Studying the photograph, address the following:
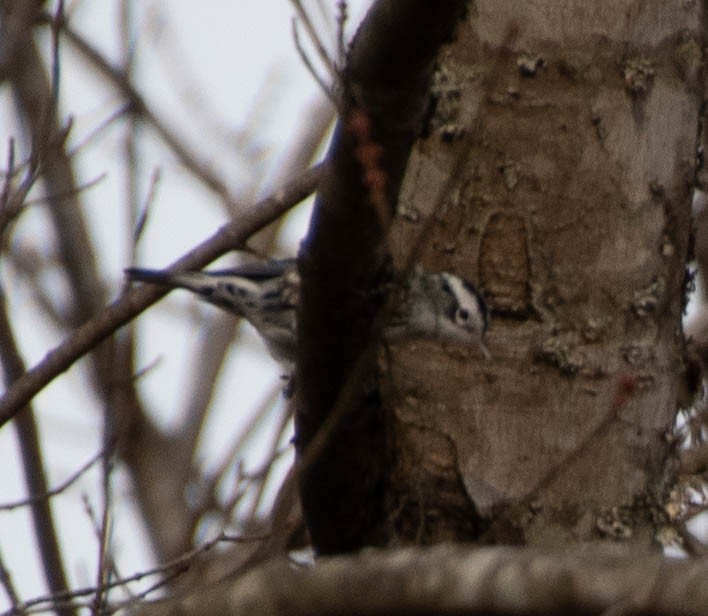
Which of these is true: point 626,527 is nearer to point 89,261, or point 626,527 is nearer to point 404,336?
point 404,336

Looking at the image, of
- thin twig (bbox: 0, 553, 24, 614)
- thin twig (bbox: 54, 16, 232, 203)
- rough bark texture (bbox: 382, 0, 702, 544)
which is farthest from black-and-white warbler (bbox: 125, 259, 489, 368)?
thin twig (bbox: 54, 16, 232, 203)

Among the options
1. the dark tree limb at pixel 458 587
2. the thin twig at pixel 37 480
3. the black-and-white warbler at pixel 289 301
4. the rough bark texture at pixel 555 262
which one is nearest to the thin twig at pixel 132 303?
the black-and-white warbler at pixel 289 301

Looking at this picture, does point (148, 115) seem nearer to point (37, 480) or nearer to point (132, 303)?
point (37, 480)

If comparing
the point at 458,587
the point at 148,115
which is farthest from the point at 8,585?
the point at 148,115

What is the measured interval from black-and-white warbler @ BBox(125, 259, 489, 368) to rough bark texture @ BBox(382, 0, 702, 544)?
44 millimetres

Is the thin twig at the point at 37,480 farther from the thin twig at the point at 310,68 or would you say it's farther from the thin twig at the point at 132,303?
the thin twig at the point at 310,68

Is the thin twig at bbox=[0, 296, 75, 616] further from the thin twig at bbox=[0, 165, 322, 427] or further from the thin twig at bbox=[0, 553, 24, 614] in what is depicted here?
the thin twig at bbox=[0, 553, 24, 614]

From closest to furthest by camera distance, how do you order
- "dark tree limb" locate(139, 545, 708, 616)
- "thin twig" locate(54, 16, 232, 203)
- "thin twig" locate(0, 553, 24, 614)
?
"dark tree limb" locate(139, 545, 708, 616), "thin twig" locate(0, 553, 24, 614), "thin twig" locate(54, 16, 232, 203)

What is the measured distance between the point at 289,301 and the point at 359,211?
154cm

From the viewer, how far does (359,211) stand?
6.96 ft

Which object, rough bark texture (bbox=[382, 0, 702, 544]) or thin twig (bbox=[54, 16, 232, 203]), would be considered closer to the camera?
rough bark texture (bbox=[382, 0, 702, 544])

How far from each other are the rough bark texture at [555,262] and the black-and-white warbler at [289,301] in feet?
0.14

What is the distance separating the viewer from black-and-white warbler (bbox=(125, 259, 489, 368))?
2.79 meters

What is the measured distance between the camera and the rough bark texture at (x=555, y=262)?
2.86 meters
